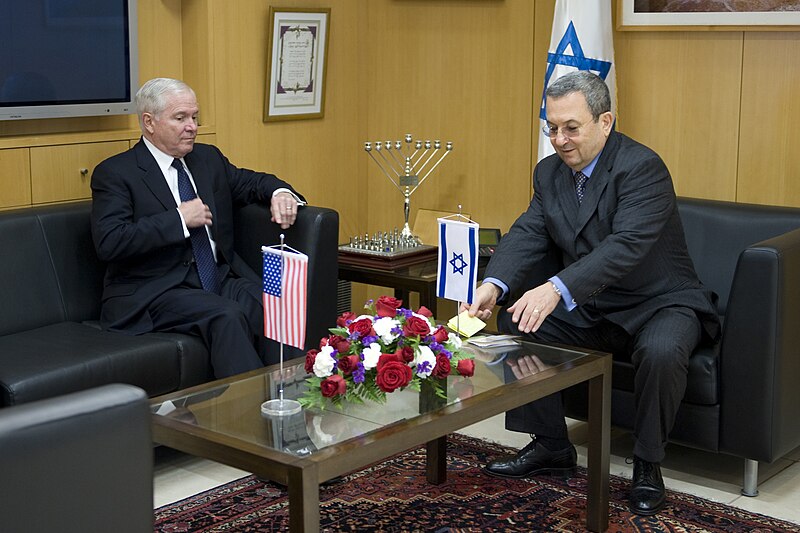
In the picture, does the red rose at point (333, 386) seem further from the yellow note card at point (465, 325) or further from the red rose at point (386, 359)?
the yellow note card at point (465, 325)

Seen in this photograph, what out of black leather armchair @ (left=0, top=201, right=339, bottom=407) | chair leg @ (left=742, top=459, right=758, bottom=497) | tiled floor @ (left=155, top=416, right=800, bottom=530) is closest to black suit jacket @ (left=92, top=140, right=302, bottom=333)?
black leather armchair @ (left=0, top=201, right=339, bottom=407)

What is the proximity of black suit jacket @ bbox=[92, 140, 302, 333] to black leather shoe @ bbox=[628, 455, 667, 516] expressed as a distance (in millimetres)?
1775

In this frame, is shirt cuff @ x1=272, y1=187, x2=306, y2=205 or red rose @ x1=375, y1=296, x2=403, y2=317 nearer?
red rose @ x1=375, y1=296, x2=403, y2=317

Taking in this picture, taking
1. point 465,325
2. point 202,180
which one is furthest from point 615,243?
point 202,180

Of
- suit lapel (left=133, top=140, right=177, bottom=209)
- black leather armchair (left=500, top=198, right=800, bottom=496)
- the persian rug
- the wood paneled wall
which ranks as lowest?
the persian rug

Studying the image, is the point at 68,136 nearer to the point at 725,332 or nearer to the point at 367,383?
the point at 367,383

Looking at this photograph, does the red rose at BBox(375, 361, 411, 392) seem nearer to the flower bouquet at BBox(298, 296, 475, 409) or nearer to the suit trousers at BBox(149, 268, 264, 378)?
the flower bouquet at BBox(298, 296, 475, 409)

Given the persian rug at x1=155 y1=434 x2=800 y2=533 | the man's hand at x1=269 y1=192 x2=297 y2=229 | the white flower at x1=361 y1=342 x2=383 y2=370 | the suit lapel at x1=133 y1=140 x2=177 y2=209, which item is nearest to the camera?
the white flower at x1=361 y1=342 x2=383 y2=370

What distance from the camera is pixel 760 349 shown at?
12.2 feet

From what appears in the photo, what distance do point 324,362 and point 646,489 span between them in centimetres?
135

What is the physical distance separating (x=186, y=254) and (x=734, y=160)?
241 cm

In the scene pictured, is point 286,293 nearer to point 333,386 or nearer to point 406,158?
point 333,386

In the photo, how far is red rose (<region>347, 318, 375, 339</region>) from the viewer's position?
299 cm

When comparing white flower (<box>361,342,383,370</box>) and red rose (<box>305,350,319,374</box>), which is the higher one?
white flower (<box>361,342,383,370</box>)
